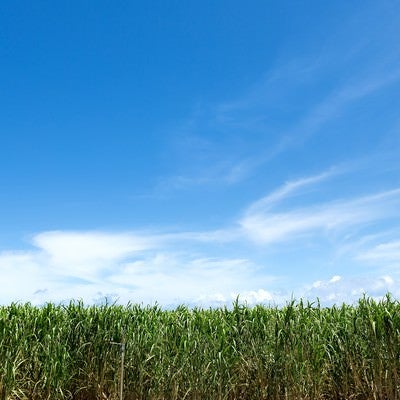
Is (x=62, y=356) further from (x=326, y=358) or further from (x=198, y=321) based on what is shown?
(x=326, y=358)

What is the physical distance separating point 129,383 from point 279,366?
2119 mm

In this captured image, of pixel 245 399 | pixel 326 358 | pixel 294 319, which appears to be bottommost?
pixel 245 399

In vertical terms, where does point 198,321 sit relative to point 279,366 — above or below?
above

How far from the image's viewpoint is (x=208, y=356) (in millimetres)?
7625

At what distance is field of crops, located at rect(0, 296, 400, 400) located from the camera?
7.53 meters

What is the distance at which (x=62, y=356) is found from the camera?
309 inches

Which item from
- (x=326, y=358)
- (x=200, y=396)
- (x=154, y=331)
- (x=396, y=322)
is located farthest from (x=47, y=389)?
(x=396, y=322)

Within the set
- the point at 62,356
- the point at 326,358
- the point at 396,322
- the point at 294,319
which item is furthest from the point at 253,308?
the point at 62,356

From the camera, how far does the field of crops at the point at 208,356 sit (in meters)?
7.53

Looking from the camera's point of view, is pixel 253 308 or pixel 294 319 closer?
pixel 294 319

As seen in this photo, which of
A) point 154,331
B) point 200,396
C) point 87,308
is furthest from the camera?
point 87,308

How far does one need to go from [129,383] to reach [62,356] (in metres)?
1.07

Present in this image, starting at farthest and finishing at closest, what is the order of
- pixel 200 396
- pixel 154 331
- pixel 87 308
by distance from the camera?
1. pixel 87 308
2. pixel 154 331
3. pixel 200 396

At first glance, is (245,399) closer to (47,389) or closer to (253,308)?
(253,308)
